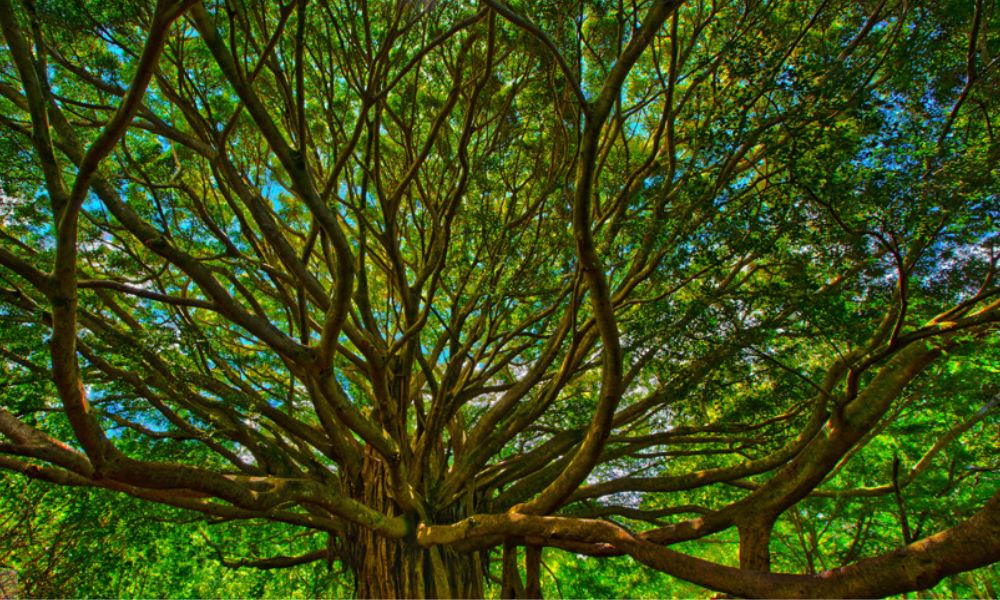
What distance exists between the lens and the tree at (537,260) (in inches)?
116

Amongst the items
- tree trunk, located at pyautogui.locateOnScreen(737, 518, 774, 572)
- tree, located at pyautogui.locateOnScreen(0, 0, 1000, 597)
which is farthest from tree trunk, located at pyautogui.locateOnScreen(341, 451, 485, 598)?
tree trunk, located at pyautogui.locateOnScreen(737, 518, 774, 572)

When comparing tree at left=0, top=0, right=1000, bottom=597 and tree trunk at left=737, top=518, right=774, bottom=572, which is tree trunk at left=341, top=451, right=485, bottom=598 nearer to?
tree at left=0, top=0, right=1000, bottom=597

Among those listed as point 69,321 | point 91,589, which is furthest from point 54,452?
point 91,589

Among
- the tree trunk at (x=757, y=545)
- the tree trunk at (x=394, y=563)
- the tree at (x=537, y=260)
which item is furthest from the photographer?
the tree trunk at (x=394, y=563)

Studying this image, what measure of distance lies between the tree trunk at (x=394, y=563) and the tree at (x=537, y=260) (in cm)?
4

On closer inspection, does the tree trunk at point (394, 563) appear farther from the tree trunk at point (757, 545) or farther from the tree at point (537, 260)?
the tree trunk at point (757, 545)

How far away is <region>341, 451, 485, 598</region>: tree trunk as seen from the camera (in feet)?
17.3

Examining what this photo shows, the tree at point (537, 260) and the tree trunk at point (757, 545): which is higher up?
the tree at point (537, 260)

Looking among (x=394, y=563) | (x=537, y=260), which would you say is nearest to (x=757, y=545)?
(x=537, y=260)

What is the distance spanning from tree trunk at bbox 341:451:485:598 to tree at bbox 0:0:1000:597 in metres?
0.04

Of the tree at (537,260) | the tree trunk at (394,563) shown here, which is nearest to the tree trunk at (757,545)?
the tree at (537,260)

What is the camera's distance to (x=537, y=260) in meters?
5.16

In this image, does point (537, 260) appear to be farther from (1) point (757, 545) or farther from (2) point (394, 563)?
(2) point (394, 563)

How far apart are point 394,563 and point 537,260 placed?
3.57 m
